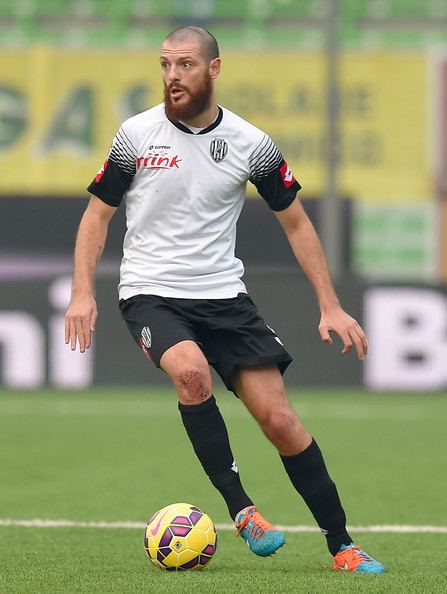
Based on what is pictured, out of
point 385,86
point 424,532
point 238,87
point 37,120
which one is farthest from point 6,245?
point 424,532

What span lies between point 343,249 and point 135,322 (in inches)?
433

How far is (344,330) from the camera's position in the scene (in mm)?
5445

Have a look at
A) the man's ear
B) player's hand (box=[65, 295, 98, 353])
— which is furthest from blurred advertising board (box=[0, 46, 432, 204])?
player's hand (box=[65, 295, 98, 353])

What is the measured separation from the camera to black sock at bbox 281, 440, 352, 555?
17.9ft

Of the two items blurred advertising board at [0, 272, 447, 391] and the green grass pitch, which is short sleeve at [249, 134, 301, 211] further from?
blurred advertising board at [0, 272, 447, 391]

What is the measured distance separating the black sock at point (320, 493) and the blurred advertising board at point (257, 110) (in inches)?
619

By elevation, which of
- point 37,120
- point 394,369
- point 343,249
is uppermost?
point 37,120

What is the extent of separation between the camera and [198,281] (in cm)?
551

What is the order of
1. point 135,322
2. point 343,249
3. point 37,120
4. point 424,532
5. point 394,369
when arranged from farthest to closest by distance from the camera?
point 37,120 < point 343,249 < point 394,369 < point 424,532 < point 135,322

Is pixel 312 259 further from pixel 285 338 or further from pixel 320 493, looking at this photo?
pixel 285 338

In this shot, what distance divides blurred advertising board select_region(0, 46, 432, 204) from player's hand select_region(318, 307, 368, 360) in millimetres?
15664

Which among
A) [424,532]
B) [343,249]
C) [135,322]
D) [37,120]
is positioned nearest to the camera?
[135,322]

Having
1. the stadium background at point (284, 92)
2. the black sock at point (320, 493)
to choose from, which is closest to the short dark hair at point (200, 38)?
the black sock at point (320, 493)

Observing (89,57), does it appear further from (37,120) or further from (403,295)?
(403,295)
